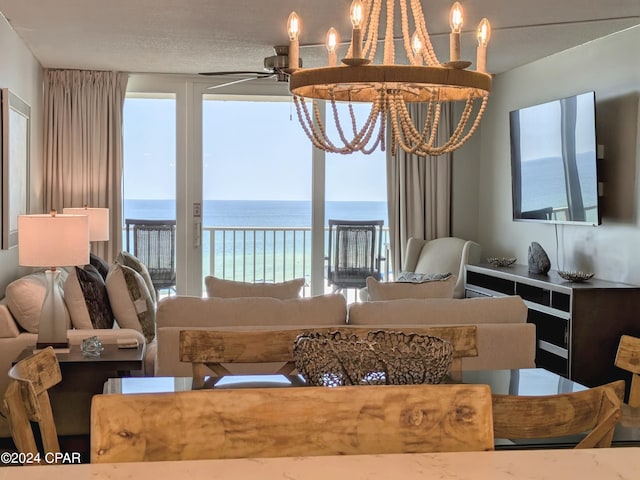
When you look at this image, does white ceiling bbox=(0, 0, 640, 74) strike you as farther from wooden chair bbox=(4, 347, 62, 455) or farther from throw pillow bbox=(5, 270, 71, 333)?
wooden chair bbox=(4, 347, 62, 455)

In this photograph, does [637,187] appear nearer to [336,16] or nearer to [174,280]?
[336,16]

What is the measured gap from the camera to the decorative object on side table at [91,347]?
11.0ft

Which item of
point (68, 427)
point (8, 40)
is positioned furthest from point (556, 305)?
point (8, 40)

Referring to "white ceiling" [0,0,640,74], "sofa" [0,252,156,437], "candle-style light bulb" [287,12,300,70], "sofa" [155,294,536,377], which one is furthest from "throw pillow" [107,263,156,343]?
"candle-style light bulb" [287,12,300,70]

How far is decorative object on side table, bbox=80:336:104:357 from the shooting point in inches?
132

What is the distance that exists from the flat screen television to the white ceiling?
0.49 m

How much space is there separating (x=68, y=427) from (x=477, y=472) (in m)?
2.70

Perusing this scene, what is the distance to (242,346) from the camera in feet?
8.33

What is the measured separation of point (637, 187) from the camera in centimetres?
470

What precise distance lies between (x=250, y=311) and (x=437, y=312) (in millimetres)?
827

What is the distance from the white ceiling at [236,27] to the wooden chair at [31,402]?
2.74 m

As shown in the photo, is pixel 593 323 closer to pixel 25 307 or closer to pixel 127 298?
pixel 127 298

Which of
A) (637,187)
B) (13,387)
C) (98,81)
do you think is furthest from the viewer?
(98,81)

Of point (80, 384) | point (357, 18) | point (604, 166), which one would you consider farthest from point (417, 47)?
point (604, 166)
